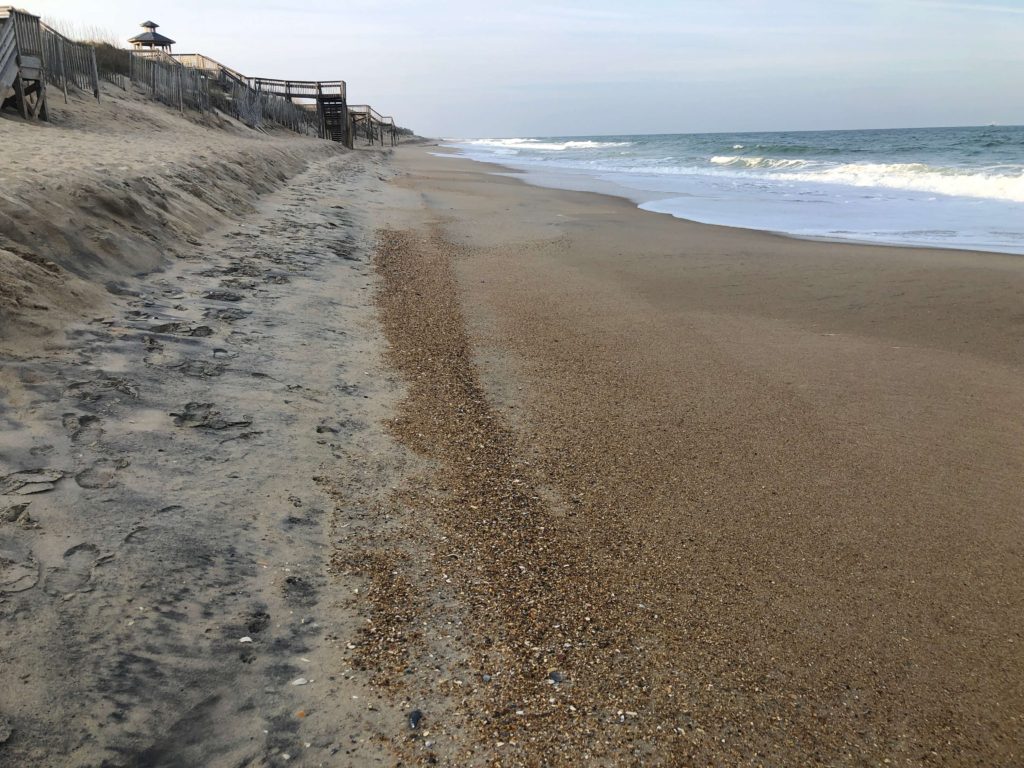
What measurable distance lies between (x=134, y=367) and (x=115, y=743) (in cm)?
209

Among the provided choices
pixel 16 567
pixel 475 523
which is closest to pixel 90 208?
pixel 16 567

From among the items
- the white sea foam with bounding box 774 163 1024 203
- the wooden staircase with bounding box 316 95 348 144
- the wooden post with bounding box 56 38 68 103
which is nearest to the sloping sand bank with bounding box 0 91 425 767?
the wooden post with bounding box 56 38 68 103

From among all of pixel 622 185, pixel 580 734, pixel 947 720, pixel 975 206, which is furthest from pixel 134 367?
pixel 622 185

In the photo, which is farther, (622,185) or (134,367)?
(622,185)

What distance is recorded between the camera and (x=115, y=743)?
5.05 ft

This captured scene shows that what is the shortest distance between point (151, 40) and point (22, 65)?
2234 cm

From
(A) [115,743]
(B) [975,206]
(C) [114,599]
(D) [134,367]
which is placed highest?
(B) [975,206]

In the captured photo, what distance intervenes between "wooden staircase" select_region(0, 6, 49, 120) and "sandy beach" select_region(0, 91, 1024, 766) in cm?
635

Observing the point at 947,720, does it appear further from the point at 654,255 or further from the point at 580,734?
the point at 654,255

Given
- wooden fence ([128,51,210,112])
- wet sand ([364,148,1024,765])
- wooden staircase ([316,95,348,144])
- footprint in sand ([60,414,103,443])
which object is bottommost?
wet sand ([364,148,1024,765])

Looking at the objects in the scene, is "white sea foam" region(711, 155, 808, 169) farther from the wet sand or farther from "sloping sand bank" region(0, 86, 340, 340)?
the wet sand

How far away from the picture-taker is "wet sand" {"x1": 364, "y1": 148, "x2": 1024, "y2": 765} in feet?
5.96

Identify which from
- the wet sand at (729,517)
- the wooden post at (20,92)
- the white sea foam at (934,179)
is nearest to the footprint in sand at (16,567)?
the wet sand at (729,517)

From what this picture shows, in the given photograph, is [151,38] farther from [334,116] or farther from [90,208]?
[90,208]
